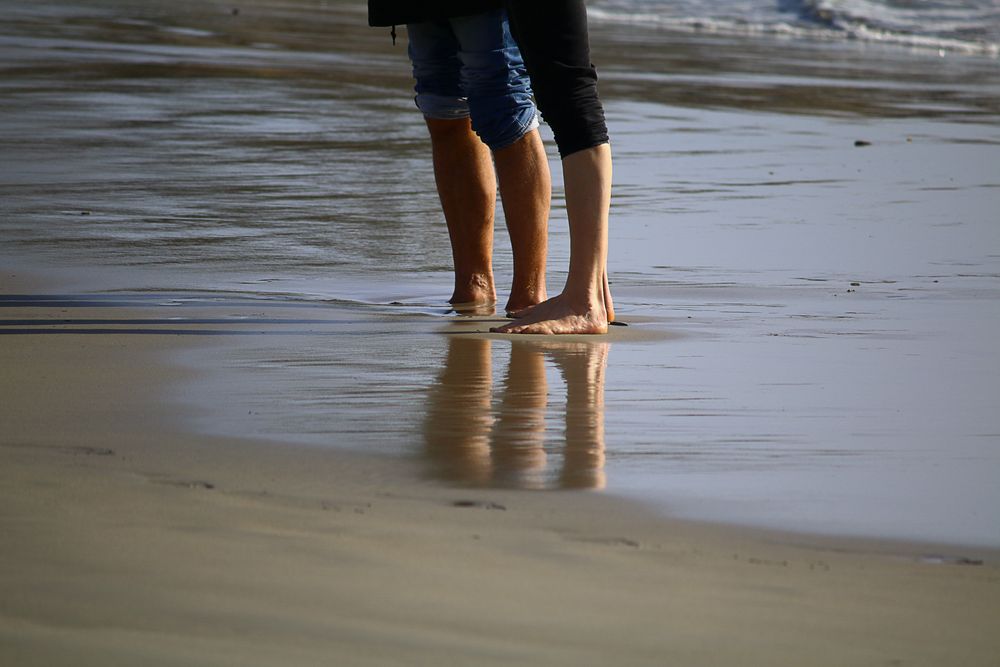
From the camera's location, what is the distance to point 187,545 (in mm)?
1726

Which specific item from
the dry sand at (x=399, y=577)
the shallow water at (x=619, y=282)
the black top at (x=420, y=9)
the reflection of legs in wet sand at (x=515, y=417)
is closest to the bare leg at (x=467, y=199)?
the shallow water at (x=619, y=282)

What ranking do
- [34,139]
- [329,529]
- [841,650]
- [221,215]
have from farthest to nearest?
1. [34,139]
2. [221,215]
3. [329,529]
4. [841,650]

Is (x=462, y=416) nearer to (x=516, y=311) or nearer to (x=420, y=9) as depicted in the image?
(x=516, y=311)

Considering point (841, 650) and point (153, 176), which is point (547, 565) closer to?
point (841, 650)

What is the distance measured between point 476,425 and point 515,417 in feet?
0.29

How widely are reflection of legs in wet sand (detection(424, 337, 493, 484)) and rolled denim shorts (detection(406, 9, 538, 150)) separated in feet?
2.14

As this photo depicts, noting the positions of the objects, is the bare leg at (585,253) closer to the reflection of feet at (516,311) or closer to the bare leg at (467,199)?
the reflection of feet at (516,311)

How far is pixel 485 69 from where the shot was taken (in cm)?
349

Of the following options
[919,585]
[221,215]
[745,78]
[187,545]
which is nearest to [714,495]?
[919,585]

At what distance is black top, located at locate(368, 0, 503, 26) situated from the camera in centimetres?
344

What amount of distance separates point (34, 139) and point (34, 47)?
438cm

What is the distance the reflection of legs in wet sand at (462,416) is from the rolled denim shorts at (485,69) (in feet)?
2.14

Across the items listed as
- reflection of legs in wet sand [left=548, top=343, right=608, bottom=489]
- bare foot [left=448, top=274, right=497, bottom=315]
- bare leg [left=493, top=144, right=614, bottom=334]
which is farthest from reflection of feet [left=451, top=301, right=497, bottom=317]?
reflection of legs in wet sand [left=548, top=343, right=608, bottom=489]

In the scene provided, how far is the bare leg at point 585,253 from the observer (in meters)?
3.26
